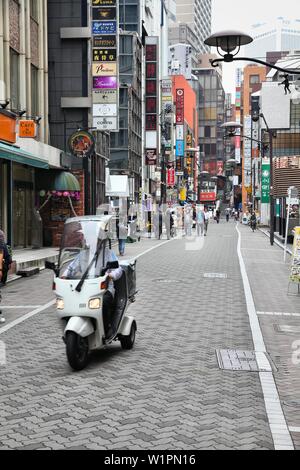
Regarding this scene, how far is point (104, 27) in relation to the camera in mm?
36031

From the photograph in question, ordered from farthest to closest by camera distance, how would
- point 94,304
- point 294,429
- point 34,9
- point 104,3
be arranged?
1. point 104,3
2. point 34,9
3. point 94,304
4. point 294,429

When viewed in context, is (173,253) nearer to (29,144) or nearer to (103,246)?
(29,144)

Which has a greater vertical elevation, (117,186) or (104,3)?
(104,3)

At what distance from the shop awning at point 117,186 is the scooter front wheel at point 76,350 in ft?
135

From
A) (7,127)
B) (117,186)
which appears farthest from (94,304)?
(117,186)

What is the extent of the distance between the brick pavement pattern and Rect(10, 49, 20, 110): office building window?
588 inches

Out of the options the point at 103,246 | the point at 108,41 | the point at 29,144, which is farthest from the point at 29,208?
the point at 103,246

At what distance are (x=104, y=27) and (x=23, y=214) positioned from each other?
11.2m

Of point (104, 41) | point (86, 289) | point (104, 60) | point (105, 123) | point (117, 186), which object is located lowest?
point (86, 289)

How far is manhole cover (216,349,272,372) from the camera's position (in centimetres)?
964

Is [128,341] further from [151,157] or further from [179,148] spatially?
[179,148]

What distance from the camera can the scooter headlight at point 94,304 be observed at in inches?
360

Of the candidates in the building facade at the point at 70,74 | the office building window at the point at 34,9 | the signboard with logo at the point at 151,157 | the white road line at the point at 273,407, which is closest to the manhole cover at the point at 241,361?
the white road line at the point at 273,407

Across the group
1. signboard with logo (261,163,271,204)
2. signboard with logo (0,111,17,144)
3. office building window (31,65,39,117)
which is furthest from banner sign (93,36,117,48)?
signboard with logo (261,163,271,204)
